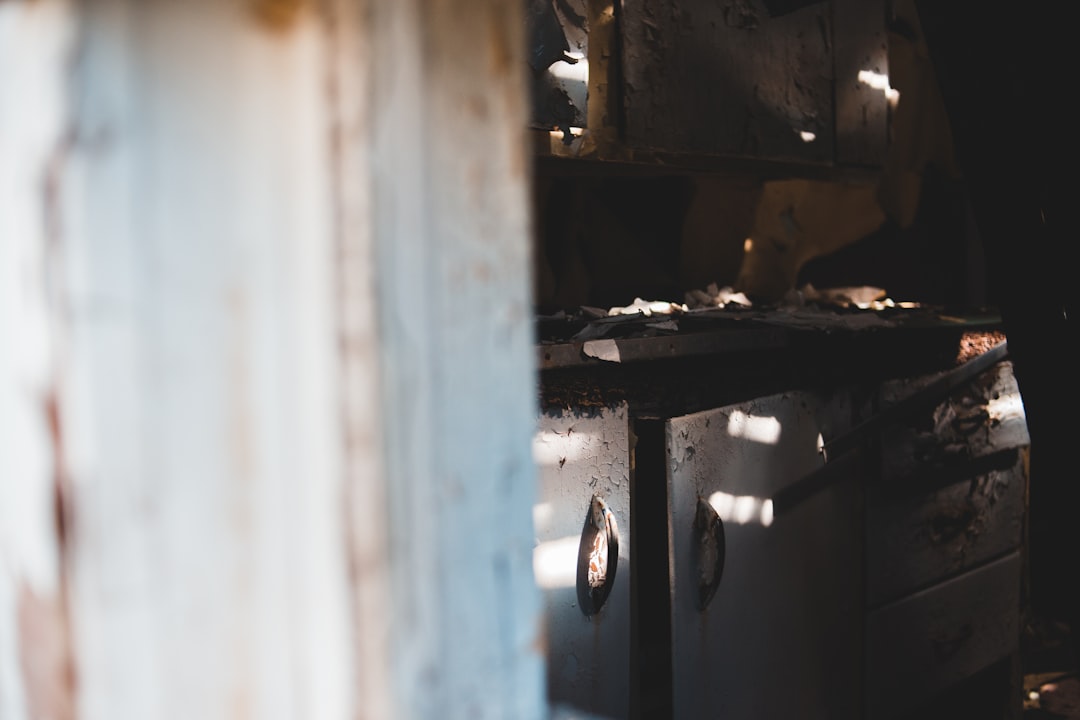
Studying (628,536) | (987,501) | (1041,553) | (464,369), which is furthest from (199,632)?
(1041,553)

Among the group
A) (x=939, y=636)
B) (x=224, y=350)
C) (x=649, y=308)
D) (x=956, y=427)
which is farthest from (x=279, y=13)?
(x=939, y=636)

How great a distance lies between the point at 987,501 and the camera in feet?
8.41

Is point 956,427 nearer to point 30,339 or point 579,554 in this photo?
point 579,554

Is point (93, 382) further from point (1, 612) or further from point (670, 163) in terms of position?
point (670, 163)

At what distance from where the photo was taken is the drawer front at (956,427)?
222 cm

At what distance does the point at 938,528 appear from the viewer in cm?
239

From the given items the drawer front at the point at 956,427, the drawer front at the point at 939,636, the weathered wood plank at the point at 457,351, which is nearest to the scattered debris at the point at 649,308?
the drawer front at the point at 956,427

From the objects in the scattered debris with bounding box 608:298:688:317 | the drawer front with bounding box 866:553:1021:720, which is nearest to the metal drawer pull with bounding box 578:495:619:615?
the scattered debris with bounding box 608:298:688:317

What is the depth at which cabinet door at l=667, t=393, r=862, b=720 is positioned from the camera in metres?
1.67

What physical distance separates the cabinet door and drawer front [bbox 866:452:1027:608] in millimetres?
98

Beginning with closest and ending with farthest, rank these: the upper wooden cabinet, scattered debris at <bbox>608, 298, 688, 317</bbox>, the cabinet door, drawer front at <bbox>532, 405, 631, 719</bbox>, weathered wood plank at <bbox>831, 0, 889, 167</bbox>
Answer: drawer front at <bbox>532, 405, 631, 719</bbox> → the cabinet door → the upper wooden cabinet → scattered debris at <bbox>608, 298, 688, 317</bbox> → weathered wood plank at <bbox>831, 0, 889, 167</bbox>

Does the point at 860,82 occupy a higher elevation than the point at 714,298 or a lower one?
higher

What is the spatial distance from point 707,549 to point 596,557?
A: 0.28 m

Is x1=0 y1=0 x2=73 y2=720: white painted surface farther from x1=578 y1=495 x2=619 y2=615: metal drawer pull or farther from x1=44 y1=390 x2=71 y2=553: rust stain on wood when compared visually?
x1=578 y1=495 x2=619 y2=615: metal drawer pull
